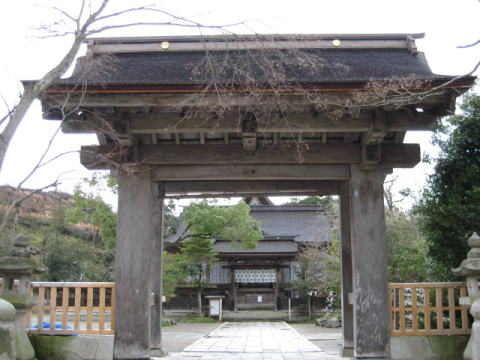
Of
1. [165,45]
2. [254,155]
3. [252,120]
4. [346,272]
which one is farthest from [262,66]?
[346,272]

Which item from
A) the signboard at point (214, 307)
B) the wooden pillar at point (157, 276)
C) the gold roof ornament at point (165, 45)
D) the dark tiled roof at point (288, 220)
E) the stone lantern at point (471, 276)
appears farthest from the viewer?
the dark tiled roof at point (288, 220)

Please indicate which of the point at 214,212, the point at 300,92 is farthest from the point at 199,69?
the point at 214,212

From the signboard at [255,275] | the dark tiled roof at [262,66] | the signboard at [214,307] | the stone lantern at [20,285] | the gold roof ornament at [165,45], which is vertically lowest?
the signboard at [214,307]

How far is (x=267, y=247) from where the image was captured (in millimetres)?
27031

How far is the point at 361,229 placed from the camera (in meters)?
6.80

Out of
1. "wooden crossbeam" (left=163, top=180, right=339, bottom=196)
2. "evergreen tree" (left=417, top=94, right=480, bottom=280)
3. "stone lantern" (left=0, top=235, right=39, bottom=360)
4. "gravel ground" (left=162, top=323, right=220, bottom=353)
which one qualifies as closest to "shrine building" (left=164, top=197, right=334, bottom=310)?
"gravel ground" (left=162, top=323, right=220, bottom=353)

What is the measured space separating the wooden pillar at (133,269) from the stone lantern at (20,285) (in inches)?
43.1

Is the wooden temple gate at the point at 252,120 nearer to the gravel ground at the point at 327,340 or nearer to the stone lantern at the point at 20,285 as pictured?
the stone lantern at the point at 20,285

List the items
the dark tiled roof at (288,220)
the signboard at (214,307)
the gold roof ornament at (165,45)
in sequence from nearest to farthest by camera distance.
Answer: the gold roof ornament at (165,45) → the signboard at (214,307) → the dark tiled roof at (288,220)

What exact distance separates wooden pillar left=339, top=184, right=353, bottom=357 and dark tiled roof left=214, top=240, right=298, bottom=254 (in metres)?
17.6

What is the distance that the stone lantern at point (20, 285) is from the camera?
620 centimetres

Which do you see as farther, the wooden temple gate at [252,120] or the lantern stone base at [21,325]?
the lantern stone base at [21,325]

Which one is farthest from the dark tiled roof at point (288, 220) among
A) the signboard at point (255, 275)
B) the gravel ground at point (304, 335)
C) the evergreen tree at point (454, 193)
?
the evergreen tree at point (454, 193)

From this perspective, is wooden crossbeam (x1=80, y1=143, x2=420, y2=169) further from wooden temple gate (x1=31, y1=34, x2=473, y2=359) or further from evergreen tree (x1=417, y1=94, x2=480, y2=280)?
evergreen tree (x1=417, y1=94, x2=480, y2=280)
